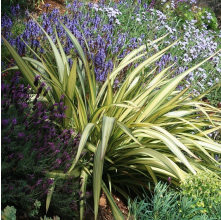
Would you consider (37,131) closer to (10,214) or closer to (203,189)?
→ (10,214)

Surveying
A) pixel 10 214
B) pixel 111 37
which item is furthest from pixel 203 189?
pixel 111 37

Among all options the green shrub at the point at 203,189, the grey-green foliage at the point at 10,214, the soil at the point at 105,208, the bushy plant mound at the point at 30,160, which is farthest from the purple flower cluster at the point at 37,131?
the green shrub at the point at 203,189

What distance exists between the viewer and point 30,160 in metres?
1.96

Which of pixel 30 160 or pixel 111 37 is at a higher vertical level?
pixel 111 37

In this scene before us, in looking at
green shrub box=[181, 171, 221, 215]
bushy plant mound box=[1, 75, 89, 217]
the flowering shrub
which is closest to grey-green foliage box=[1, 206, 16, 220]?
bushy plant mound box=[1, 75, 89, 217]

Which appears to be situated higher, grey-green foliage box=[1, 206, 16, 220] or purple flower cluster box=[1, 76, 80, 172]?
purple flower cluster box=[1, 76, 80, 172]

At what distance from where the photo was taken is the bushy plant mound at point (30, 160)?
1857mm

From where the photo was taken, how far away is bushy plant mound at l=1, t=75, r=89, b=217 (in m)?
1.86

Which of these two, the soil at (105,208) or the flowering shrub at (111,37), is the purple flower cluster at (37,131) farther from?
the flowering shrub at (111,37)

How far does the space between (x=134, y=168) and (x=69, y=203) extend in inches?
28.1

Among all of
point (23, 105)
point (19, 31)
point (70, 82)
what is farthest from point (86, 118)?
point (19, 31)

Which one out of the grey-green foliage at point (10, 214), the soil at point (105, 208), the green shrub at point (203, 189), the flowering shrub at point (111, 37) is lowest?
the soil at point (105, 208)

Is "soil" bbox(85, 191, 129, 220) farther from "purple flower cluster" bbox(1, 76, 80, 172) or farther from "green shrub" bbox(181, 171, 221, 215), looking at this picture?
"green shrub" bbox(181, 171, 221, 215)

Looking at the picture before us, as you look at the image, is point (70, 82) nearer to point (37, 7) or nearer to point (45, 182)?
point (45, 182)
